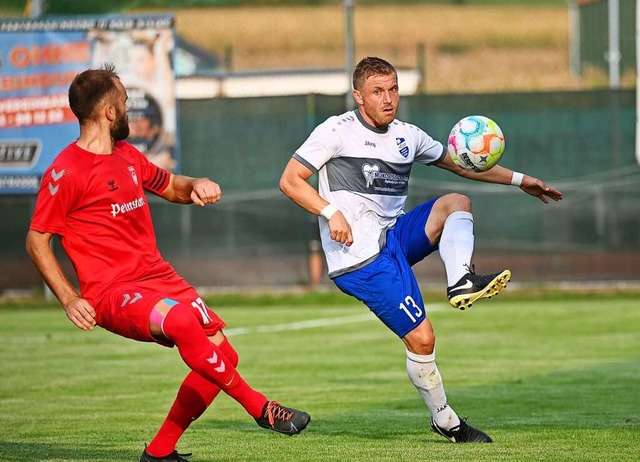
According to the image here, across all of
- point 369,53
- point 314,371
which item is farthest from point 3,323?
point 369,53

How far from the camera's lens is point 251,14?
145 ft

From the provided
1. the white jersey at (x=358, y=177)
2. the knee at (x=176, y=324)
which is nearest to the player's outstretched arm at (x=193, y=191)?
the knee at (x=176, y=324)

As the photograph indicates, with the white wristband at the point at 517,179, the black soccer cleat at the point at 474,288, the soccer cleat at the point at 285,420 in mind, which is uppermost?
the white wristband at the point at 517,179

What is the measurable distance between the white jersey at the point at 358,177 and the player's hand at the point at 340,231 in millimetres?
411

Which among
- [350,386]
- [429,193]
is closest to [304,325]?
[429,193]

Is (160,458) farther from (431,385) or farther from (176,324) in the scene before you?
(431,385)

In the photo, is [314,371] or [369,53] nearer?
[314,371]

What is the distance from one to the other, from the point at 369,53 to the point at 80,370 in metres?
32.2

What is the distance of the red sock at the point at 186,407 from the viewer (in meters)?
6.85

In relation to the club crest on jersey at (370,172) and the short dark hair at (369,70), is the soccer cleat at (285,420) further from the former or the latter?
the short dark hair at (369,70)

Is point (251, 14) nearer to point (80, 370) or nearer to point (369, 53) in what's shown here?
point (369, 53)

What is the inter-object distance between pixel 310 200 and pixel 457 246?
90 cm

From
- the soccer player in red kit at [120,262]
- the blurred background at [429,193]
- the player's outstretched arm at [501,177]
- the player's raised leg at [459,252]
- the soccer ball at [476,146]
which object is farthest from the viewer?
the blurred background at [429,193]

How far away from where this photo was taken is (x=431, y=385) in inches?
299
